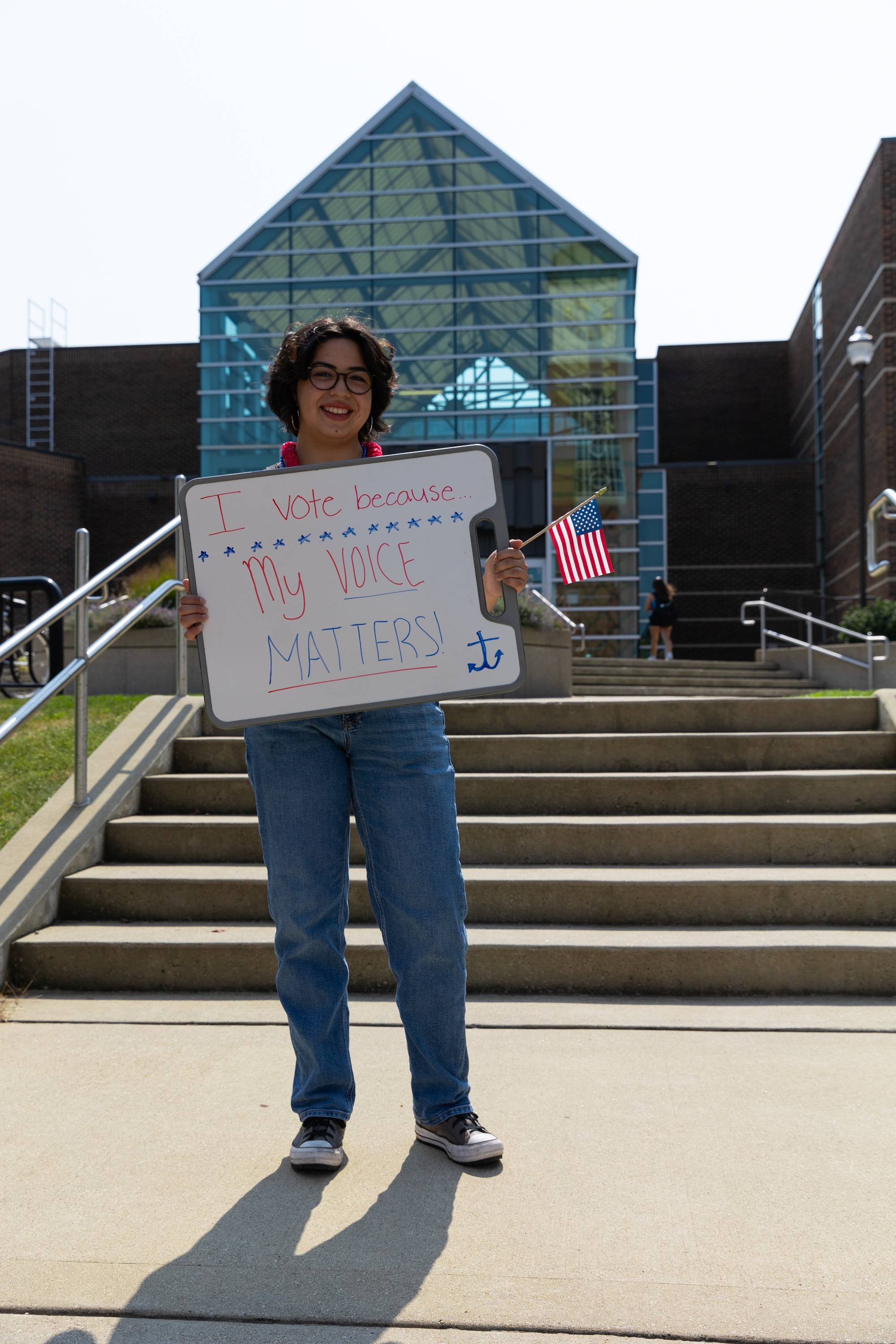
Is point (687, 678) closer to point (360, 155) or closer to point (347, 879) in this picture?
point (347, 879)

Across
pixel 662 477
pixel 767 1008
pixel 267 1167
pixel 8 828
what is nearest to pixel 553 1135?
pixel 267 1167

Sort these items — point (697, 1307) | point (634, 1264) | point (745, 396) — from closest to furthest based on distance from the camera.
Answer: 1. point (697, 1307)
2. point (634, 1264)
3. point (745, 396)

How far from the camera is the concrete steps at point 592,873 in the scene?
3.89m

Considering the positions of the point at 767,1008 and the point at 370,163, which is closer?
the point at 767,1008

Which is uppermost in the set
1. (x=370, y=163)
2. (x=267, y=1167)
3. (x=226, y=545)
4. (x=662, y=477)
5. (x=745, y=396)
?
(x=370, y=163)

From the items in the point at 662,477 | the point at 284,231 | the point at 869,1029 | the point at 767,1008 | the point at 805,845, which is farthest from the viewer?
the point at 662,477

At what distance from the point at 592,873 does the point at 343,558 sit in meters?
2.25

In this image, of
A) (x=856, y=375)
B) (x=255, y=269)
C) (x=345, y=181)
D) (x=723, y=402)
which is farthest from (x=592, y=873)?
(x=723, y=402)

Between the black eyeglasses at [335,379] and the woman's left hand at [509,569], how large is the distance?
52 cm

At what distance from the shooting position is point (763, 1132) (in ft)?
8.84

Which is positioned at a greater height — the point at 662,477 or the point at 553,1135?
the point at 662,477

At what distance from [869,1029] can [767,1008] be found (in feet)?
1.13

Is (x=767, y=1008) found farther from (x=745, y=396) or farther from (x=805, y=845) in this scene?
(x=745, y=396)

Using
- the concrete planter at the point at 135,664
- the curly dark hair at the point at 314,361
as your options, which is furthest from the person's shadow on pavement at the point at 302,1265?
the concrete planter at the point at 135,664
